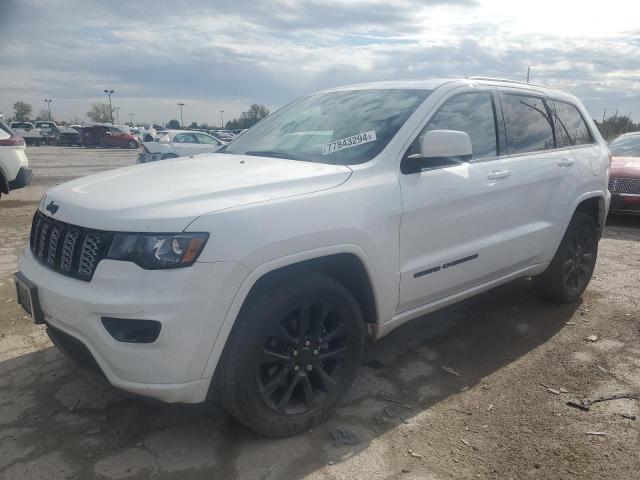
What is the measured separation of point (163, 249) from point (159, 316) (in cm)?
28

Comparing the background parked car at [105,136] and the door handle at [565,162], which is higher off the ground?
the door handle at [565,162]

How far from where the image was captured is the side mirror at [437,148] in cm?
296

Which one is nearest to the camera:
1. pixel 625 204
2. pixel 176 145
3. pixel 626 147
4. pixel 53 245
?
pixel 53 245

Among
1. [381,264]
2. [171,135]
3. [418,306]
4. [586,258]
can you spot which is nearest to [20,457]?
[381,264]

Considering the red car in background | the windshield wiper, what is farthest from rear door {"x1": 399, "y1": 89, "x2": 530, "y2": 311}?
the red car in background

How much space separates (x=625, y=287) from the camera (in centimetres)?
526

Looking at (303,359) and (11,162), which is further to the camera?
(11,162)

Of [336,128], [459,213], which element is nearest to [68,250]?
[336,128]

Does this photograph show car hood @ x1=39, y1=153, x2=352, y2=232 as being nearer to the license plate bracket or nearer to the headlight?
the headlight

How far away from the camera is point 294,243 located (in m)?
2.48

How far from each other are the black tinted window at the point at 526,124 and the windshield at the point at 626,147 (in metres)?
6.24

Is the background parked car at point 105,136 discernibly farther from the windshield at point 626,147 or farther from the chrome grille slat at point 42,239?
the chrome grille slat at point 42,239

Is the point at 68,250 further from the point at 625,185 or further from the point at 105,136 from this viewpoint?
the point at 105,136

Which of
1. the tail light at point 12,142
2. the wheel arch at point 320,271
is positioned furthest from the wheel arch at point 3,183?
the wheel arch at point 320,271
